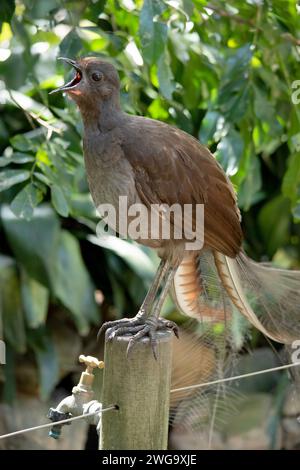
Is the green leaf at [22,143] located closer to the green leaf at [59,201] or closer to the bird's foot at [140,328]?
the green leaf at [59,201]

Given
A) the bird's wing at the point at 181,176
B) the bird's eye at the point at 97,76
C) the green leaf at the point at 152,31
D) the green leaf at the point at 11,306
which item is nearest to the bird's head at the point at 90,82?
the bird's eye at the point at 97,76

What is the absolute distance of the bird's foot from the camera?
2.24m

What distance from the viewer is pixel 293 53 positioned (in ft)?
11.2

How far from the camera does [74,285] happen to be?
4609mm

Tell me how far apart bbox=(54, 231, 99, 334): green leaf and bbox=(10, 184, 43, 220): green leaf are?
67.2 inches

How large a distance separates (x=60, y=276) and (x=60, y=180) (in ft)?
5.82

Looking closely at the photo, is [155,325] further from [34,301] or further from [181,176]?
[34,301]

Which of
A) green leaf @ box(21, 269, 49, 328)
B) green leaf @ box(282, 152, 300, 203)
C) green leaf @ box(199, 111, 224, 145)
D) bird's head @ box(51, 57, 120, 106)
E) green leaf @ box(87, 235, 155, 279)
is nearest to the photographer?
bird's head @ box(51, 57, 120, 106)

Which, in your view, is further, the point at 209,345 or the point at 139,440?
the point at 209,345

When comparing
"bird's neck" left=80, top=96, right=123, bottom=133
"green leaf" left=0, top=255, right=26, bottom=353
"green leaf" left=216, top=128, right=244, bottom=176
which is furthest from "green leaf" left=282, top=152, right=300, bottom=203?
"green leaf" left=0, top=255, right=26, bottom=353

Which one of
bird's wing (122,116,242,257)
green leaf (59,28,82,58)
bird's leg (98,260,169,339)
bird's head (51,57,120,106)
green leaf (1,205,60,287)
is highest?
bird's head (51,57,120,106)

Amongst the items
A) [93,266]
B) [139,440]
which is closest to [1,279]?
[93,266]

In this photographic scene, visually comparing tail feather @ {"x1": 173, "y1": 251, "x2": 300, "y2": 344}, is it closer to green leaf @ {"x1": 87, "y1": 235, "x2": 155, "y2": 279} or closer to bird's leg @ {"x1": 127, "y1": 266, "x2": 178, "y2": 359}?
bird's leg @ {"x1": 127, "y1": 266, "x2": 178, "y2": 359}
